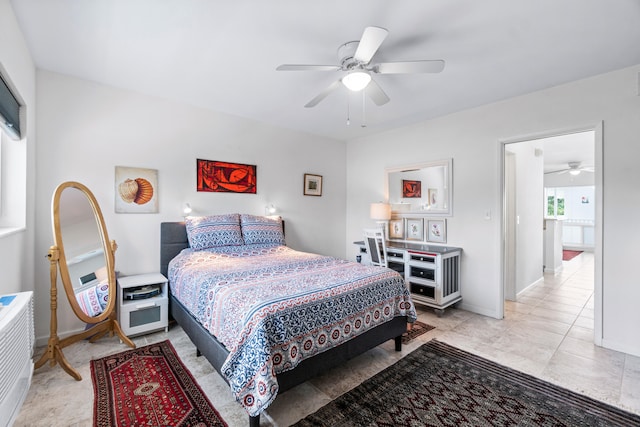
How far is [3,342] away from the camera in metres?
1.41

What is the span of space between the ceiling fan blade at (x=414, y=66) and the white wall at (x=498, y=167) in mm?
1851

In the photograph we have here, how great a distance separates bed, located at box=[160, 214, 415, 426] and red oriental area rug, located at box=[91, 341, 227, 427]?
0.25 metres

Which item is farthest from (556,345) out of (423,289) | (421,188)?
(421,188)

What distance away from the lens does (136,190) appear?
3102 mm

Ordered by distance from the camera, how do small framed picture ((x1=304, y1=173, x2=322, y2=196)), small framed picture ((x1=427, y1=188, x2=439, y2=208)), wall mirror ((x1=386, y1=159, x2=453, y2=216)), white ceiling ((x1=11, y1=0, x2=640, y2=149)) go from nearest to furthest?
1. white ceiling ((x1=11, y1=0, x2=640, y2=149))
2. wall mirror ((x1=386, y1=159, x2=453, y2=216))
3. small framed picture ((x1=427, y1=188, x2=439, y2=208))
4. small framed picture ((x1=304, y1=173, x2=322, y2=196))

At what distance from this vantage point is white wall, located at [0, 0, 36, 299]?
196 cm

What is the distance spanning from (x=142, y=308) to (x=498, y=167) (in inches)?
165

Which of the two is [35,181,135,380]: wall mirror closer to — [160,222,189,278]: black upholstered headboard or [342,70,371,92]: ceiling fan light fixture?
[160,222,189,278]: black upholstered headboard

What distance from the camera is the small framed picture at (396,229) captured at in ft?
14.3

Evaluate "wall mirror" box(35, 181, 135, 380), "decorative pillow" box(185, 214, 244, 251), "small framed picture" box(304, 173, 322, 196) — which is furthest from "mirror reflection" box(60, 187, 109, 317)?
"small framed picture" box(304, 173, 322, 196)

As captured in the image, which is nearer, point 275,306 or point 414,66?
point 275,306

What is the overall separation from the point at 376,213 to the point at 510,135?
1.97 meters

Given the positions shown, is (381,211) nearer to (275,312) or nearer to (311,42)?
(311,42)

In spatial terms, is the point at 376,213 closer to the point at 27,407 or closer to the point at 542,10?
the point at 542,10
